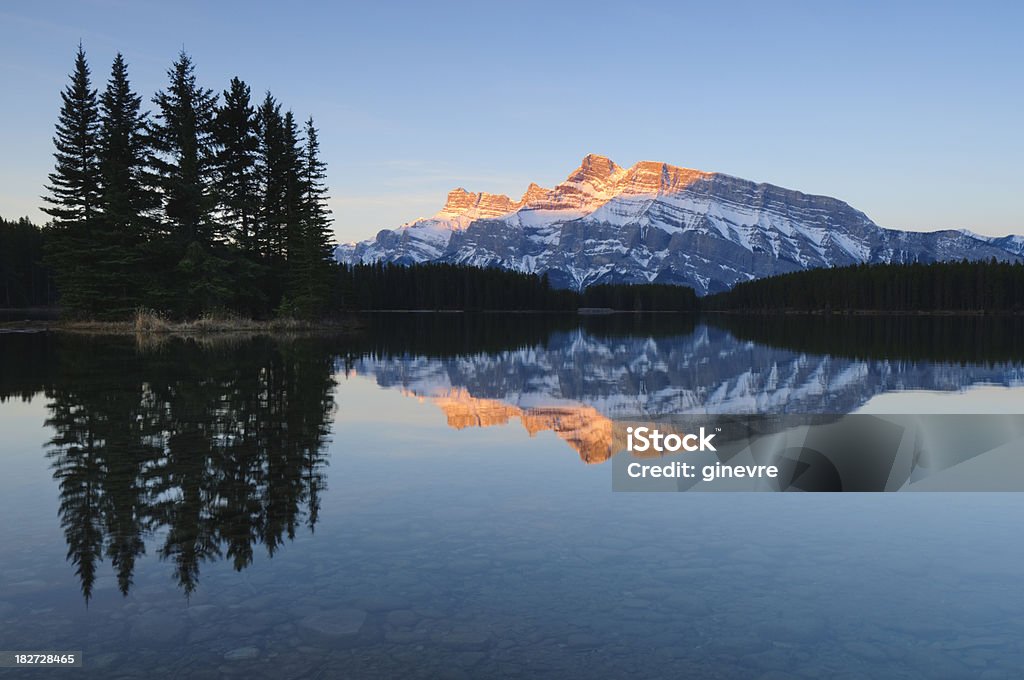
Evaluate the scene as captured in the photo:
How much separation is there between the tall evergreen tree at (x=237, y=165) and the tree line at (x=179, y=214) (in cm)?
9

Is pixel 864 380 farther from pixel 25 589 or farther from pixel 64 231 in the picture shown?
pixel 64 231

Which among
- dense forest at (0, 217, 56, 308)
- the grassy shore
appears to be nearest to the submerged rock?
the grassy shore

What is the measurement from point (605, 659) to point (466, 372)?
28.8 meters

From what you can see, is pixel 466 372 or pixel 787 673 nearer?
pixel 787 673

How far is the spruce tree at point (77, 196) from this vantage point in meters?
61.8

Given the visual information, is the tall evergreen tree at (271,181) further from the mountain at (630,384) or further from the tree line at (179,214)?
the mountain at (630,384)

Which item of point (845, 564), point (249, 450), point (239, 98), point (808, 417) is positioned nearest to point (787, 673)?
point (845, 564)

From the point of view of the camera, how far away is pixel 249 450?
1534 cm

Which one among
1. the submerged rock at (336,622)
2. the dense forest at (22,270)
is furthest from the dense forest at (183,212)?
the dense forest at (22,270)

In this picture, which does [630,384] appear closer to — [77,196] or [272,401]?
[272,401]

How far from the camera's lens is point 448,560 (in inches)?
360

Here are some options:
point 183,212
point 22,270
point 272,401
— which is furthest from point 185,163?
point 22,270

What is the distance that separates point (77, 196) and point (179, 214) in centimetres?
1165

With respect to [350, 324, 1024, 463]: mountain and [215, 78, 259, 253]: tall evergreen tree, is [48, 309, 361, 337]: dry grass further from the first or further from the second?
[350, 324, 1024, 463]: mountain
